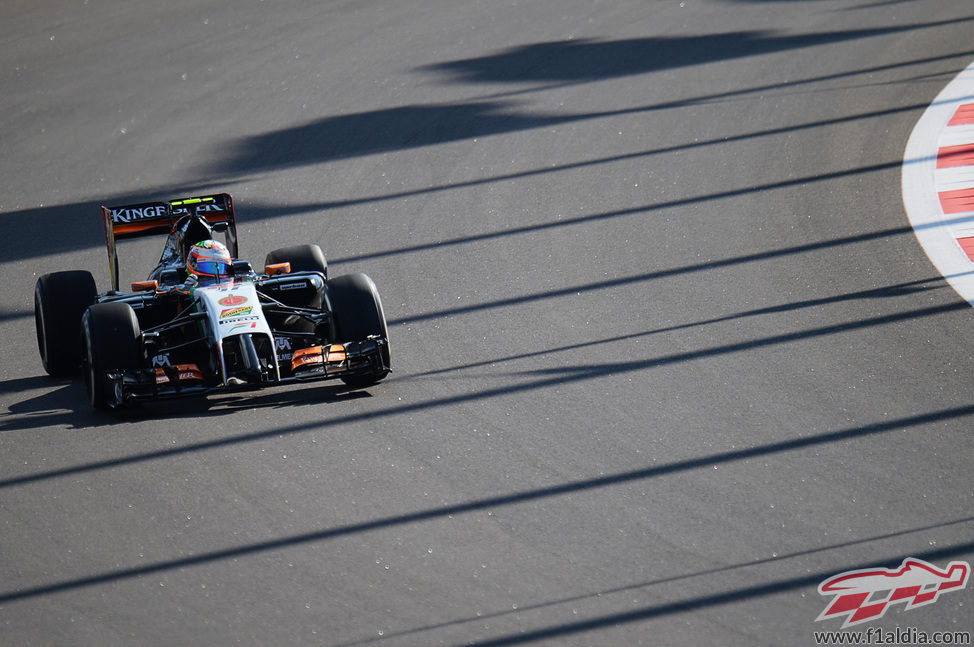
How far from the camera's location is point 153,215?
413 inches

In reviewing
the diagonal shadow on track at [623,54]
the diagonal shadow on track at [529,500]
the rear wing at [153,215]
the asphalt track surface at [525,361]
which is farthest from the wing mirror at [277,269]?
the diagonal shadow on track at [623,54]

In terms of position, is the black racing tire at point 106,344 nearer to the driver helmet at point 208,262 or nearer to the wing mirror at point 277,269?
the driver helmet at point 208,262

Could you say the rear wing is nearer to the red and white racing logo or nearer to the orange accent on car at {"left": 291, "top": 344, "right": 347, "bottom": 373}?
the orange accent on car at {"left": 291, "top": 344, "right": 347, "bottom": 373}

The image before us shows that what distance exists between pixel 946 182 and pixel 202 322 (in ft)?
28.3

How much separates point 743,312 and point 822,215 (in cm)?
310

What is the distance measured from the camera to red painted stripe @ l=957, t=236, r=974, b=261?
1125 centimetres

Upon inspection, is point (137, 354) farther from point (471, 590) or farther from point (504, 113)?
point (504, 113)

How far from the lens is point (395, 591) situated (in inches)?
239

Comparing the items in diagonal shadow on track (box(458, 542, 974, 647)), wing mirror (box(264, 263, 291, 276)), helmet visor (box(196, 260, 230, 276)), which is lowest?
diagonal shadow on track (box(458, 542, 974, 647))

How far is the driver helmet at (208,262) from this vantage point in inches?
372

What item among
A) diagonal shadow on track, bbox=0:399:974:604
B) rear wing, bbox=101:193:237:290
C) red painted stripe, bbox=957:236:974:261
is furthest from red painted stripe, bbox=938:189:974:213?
rear wing, bbox=101:193:237:290

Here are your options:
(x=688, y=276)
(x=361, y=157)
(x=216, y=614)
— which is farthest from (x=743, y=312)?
(x=361, y=157)

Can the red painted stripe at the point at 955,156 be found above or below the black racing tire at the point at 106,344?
above

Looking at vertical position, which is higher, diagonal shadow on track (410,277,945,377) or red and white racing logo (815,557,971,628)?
diagonal shadow on track (410,277,945,377)
